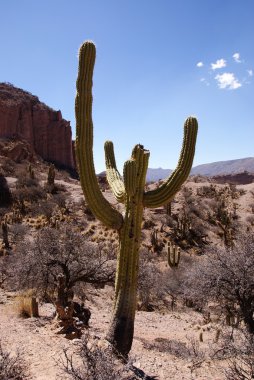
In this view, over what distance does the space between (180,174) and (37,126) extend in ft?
188

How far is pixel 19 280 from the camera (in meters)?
12.2

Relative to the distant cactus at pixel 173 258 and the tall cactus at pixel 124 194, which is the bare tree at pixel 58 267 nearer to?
the tall cactus at pixel 124 194

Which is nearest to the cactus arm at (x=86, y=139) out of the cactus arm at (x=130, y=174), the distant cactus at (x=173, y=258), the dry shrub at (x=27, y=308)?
the cactus arm at (x=130, y=174)

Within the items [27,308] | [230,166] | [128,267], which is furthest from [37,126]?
[230,166]

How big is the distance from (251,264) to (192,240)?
51.2 ft

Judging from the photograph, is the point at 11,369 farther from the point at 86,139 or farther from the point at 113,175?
the point at 113,175

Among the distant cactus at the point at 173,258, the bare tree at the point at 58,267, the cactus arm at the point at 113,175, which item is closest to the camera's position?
the cactus arm at the point at 113,175

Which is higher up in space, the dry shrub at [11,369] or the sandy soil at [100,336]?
the dry shrub at [11,369]

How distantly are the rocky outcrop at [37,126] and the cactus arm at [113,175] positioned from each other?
164 ft

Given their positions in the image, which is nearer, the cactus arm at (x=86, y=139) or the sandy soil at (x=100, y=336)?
the sandy soil at (x=100, y=336)

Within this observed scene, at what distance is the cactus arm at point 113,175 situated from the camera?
7.64m

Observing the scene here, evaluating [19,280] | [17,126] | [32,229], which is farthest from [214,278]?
[17,126]

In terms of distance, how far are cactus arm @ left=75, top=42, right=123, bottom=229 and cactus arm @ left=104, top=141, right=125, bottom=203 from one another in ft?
1.83

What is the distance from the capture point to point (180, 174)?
23.9 feet
